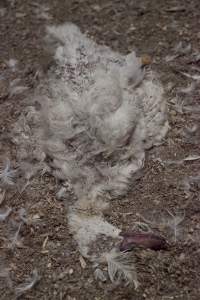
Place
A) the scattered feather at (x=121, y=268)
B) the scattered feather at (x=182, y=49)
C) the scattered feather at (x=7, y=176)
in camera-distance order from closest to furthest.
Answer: the scattered feather at (x=121, y=268) < the scattered feather at (x=7, y=176) < the scattered feather at (x=182, y=49)

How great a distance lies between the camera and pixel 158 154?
2.07 metres

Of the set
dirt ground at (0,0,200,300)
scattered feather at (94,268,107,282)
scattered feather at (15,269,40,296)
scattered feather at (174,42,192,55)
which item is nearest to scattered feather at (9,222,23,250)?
dirt ground at (0,0,200,300)

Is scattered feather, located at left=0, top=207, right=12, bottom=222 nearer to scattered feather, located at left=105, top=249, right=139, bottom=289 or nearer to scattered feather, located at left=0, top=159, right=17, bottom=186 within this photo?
scattered feather, located at left=0, top=159, right=17, bottom=186

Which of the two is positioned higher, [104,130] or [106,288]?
[104,130]

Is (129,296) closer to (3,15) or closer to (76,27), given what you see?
(76,27)

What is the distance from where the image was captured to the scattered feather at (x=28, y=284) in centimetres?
177

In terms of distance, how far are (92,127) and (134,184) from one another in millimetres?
252

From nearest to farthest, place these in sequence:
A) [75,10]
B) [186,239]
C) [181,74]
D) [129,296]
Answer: [129,296]
[186,239]
[181,74]
[75,10]

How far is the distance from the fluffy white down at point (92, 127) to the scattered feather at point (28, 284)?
0.19 meters

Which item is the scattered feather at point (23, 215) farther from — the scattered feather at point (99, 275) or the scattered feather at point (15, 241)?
the scattered feather at point (99, 275)

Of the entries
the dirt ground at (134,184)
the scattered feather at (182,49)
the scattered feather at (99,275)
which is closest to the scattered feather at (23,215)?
the dirt ground at (134,184)

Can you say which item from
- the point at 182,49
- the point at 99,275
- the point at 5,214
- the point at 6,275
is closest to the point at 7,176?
the point at 5,214

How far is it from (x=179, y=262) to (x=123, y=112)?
0.58 meters

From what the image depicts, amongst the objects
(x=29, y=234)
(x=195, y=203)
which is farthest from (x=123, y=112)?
(x=29, y=234)
